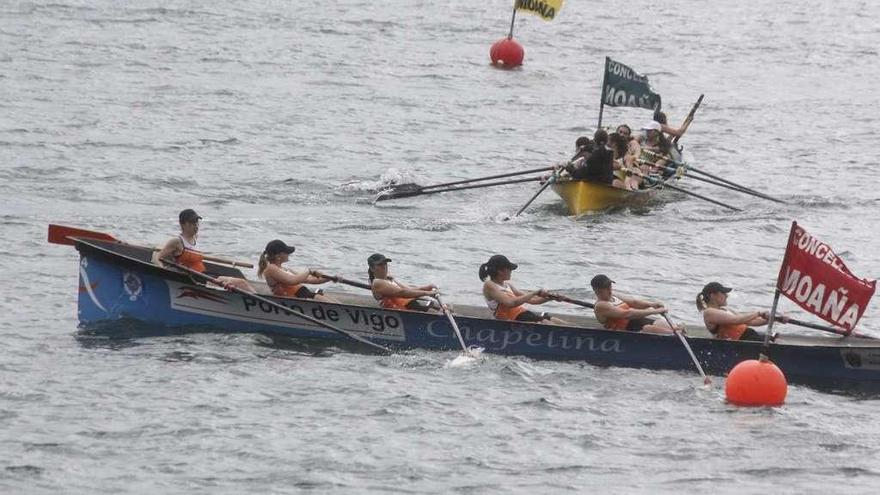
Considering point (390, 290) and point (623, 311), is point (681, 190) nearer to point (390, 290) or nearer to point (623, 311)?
point (623, 311)

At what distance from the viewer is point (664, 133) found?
38.3 metres

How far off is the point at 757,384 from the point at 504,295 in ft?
13.2

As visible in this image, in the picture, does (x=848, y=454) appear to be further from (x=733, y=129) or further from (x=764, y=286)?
(x=733, y=129)

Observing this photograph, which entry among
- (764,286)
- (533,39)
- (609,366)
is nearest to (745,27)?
(533,39)

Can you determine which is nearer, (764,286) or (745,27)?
(764,286)

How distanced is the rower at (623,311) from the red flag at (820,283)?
2115mm

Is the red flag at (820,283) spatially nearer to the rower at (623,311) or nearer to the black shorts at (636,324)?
the rower at (623,311)

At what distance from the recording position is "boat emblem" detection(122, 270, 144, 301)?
24.5 m

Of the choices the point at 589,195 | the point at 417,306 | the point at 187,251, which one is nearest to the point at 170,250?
the point at 187,251

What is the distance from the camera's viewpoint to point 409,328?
2412 cm

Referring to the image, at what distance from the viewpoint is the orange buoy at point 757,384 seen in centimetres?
2177

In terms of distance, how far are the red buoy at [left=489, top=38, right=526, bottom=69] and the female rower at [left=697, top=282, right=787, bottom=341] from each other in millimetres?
29608

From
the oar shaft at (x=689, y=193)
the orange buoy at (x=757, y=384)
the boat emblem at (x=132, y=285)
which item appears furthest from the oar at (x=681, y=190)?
the boat emblem at (x=132, y=285)

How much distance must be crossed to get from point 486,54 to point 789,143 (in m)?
13.3
